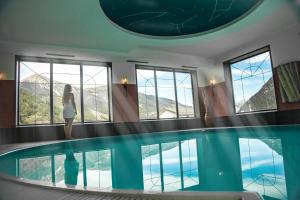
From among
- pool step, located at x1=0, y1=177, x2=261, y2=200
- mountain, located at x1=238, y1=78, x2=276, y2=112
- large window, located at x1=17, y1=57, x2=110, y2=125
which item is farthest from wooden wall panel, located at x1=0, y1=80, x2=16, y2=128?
mountain, located at x1=238, y1=78, x2=276, y2=112

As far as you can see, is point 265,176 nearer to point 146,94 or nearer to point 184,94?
point 146,94

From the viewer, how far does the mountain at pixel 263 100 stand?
6.55 meters

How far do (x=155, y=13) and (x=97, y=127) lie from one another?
12.3 feet

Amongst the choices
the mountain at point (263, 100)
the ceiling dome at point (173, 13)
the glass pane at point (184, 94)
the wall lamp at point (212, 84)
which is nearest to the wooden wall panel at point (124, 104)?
the glass pane at point (184, 94)

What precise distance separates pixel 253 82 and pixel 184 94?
2.53m

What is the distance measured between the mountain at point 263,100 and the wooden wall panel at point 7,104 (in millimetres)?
7454

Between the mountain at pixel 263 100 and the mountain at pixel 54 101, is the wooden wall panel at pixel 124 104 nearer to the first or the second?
the mountain at pixel 54 101

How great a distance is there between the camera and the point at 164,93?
7.86m

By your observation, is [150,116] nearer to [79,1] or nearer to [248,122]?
[248,122]

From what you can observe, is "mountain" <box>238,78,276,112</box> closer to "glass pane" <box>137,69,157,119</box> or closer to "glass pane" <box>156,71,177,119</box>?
"glass pane" <box>156,71,177,119</box>

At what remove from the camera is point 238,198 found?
2.85ft

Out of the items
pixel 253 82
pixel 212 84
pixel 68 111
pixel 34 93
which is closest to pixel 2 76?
pixel 34 93

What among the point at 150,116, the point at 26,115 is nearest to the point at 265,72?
the point at 150,116

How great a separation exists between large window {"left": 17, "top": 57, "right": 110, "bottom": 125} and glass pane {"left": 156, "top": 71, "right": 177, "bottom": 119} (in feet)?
6.35
